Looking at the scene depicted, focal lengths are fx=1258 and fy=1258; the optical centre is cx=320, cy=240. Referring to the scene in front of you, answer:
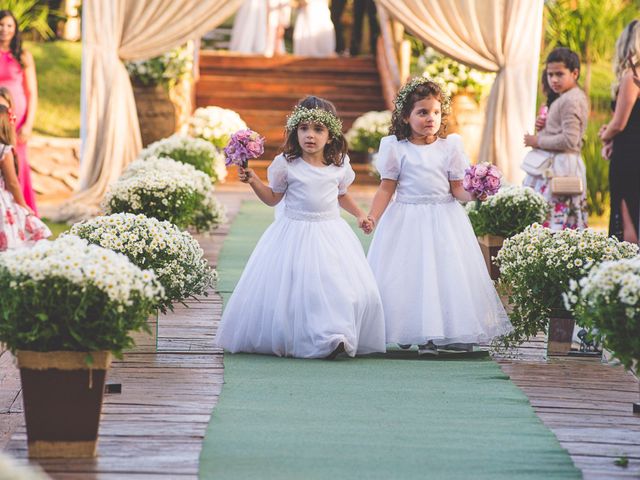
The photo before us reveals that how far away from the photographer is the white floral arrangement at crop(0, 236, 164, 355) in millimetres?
4328

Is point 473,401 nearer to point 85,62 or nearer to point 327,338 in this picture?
point 327,338

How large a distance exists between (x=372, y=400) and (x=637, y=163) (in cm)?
421

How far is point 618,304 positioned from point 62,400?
6.59ft

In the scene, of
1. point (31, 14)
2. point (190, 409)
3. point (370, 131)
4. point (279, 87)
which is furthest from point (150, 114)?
point (190, 409)

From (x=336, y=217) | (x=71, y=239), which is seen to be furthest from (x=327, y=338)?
(x=71, y=239)

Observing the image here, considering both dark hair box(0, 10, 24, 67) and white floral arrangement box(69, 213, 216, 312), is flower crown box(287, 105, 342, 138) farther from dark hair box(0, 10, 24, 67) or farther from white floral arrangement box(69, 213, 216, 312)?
dark hair box(0, 10, 24, 67)

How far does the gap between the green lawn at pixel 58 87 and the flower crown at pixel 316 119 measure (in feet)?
35.4

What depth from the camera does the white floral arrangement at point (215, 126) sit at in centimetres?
1506

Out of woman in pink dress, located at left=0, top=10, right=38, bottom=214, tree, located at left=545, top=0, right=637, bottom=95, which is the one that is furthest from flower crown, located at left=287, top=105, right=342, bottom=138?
tree, located at left=545, top=0, right=637, bottom=95

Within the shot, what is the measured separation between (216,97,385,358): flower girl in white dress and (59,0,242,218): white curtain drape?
588 cm

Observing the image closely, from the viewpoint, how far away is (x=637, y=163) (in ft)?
29.1

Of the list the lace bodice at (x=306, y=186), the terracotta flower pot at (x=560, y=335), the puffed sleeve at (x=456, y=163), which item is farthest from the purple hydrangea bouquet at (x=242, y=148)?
the terracotta flower pot at (x=560, y=335)

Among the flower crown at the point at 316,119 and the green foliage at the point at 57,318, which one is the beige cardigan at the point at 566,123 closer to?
the flower crown at the point at 316,119

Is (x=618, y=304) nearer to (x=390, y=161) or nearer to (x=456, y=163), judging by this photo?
(x=456, y=163)
